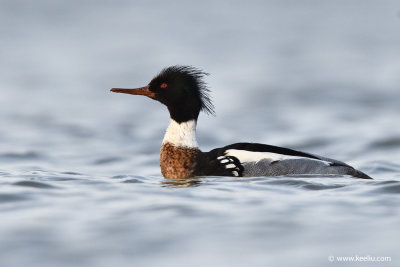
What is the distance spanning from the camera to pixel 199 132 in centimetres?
1658

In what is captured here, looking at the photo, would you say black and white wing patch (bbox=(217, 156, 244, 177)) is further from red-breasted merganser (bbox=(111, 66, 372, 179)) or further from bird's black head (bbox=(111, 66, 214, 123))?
bird's black head (bbox=(111, 66, 214, 123))

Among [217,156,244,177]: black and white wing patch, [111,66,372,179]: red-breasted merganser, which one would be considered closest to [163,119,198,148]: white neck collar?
[111,66,372,179]: red-breasted merganser

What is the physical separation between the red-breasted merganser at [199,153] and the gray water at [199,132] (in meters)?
0.37

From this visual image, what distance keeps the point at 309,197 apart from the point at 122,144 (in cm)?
775

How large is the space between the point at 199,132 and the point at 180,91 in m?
6.44

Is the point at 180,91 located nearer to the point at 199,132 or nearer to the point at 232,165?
the point at 232,165

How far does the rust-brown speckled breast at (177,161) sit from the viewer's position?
977 cm

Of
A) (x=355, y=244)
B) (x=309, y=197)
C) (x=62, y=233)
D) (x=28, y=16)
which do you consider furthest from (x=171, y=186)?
(x=28, y=16)

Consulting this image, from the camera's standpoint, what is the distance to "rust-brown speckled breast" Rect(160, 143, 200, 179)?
9.77 metres

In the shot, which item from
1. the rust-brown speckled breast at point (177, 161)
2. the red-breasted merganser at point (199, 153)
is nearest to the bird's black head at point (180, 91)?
the red-breasted merganser at point (199, 153)

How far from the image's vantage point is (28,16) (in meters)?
29.9

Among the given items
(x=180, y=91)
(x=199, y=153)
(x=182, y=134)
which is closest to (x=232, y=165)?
(x=199, y=153)

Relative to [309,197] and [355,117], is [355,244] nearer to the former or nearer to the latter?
[309,197]

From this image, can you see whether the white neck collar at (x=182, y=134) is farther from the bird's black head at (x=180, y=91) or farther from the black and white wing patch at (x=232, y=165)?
the black and white wing patch at (x=232, y=165)
